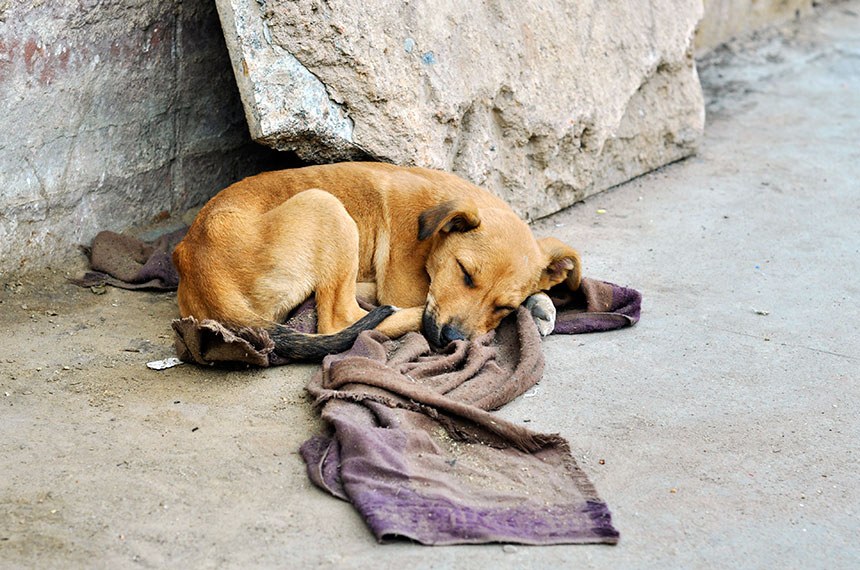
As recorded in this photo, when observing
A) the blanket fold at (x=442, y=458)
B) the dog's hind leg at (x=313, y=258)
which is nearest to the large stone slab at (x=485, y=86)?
the dog's hind leg at (x=313, y=258)

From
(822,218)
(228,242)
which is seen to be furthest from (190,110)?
(822,218)

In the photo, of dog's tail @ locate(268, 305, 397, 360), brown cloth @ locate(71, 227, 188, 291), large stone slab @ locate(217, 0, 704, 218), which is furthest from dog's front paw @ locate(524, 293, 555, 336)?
brown cloth @ locate(71, 227, 188, 291)

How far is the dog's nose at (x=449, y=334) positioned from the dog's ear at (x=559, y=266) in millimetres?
818

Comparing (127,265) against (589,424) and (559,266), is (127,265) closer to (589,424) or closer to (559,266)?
(559,266)

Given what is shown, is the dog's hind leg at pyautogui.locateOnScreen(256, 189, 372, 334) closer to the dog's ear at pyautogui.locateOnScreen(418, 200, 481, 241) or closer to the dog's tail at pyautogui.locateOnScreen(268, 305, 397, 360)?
the dog's tail at pyautogui.locateOnScreen(268, 305, 397, 360)

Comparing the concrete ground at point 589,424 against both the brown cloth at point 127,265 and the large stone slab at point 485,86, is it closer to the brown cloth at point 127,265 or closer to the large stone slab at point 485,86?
the brown cloth at point 127,265

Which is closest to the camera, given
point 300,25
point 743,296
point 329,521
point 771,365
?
point 329,521

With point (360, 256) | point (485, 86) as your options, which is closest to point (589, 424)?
point (360, 256)

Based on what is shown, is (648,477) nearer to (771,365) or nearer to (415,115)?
(771,365)

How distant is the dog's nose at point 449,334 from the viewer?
5.85m

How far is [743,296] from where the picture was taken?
22.4ft

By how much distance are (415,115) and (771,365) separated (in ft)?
9.48

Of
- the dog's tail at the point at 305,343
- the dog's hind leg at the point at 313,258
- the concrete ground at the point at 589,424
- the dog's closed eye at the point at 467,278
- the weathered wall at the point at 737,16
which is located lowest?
the concrete ground at the point at 589,424

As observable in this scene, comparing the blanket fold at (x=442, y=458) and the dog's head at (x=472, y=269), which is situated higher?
the dog's head at (x=472, y=269)
